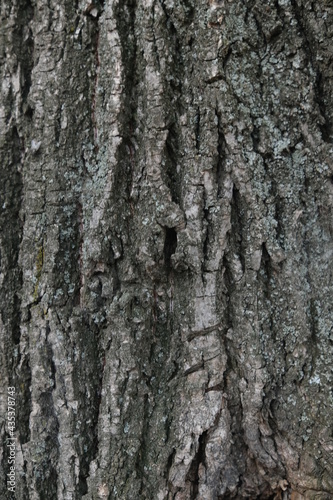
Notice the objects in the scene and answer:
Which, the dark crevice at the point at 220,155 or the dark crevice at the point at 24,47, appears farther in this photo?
the dark crevice at the point at 24,47

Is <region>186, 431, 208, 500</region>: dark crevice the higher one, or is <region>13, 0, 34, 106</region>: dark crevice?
<region>13, 0, 34, 106</region>: dark crevice

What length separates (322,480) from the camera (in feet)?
4.10

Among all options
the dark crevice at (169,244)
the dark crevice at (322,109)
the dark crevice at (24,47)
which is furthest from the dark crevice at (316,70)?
the dark crevice at (24,47)

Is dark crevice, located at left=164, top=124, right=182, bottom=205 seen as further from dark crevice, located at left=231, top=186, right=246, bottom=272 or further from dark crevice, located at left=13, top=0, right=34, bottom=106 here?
dark crevice, located at left=13, top=0, right=34, bottom=106

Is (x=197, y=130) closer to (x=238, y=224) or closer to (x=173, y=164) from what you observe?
(x=173, y=164)

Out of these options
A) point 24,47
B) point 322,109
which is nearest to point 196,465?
point 322,109

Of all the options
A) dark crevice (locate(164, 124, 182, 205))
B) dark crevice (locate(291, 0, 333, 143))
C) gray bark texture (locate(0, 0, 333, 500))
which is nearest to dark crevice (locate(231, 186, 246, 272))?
gray bark texture (locate(0, 0, 333, 500))

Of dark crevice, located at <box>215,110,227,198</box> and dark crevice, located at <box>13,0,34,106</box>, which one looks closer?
dark crevice, located at <box>215,110,227,198</box>

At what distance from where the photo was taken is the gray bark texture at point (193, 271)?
4.20 feet

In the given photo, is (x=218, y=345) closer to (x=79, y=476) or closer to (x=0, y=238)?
(x=79, y=476)

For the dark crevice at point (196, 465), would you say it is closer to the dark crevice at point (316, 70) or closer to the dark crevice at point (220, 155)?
the dark crevice at point (220, 155)

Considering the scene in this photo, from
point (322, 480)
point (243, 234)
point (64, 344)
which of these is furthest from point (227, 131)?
point (322, 480)

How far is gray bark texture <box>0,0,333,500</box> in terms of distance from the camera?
1.28 meters

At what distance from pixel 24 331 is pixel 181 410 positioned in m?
0.52
